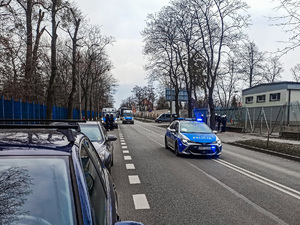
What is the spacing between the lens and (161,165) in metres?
8.59

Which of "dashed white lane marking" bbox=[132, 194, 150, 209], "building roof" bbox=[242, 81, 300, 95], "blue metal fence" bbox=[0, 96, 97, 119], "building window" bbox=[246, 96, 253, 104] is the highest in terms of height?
"building roof" bbox=[242, 81, 300, 95]

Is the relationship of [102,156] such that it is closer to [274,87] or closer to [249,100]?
[274,87]

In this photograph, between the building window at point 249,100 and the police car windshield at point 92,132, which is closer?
the police car windshield at point 92,132

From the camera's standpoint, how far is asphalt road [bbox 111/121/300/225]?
168 inches

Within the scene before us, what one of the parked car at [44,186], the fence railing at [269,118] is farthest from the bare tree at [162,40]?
the parked car at [44,186]

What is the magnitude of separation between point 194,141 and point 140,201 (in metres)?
5.40

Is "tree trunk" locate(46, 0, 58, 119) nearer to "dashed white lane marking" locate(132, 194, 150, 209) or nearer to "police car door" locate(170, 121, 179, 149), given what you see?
"police car door" locate(170, 121, 179, 149)

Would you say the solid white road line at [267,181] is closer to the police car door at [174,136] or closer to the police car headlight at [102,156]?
the police car door at [174,136]

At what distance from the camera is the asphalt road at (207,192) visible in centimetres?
427

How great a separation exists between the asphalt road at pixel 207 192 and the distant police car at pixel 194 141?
34.0 inches

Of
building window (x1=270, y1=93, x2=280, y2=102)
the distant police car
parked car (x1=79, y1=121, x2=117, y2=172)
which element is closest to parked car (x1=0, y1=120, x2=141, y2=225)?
parked car (x1=79, y1=121, x2=117, y2=172)

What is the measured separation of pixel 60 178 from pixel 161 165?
6.95 m

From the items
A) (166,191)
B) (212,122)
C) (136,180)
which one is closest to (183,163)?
(136,180)

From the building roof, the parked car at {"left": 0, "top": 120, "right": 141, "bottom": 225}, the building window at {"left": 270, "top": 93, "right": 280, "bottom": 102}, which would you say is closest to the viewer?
the parked car at {"left": 0, "top": 120, "right": 141, "bottom": 225}
